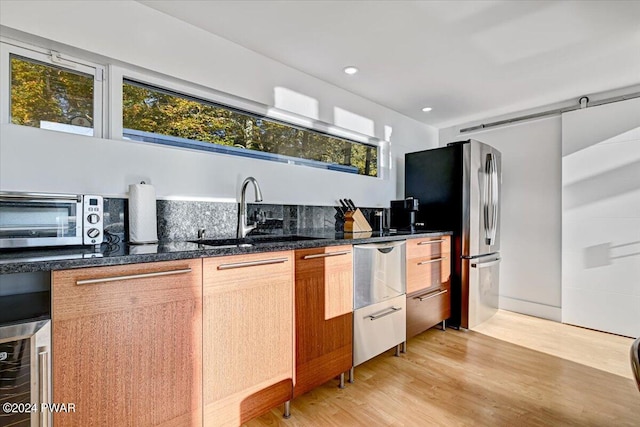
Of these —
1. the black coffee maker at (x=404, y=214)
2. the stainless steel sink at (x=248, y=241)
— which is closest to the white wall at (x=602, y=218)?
the black coffee maker at (x=404, y=214)

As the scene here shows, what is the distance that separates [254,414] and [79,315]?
95cm

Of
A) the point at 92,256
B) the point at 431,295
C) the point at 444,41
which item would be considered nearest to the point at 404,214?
the point at 431,295

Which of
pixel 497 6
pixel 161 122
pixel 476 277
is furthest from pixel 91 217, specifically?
pixel 476 277

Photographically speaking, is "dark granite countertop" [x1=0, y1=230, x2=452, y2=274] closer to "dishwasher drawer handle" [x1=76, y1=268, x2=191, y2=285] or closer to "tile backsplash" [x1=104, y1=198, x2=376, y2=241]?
"dishwasher drawer handle" [x1=76, y1=268, x2=191, y2=285]

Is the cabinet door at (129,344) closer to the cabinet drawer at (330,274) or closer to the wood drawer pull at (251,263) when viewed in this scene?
the wood drawer pull at (251,263)

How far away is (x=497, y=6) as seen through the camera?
1.91 metres

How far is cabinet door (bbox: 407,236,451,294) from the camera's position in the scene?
262 centimetres

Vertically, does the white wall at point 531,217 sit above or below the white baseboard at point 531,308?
above

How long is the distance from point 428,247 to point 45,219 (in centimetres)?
261

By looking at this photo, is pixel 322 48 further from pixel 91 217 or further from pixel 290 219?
pixel 91 217

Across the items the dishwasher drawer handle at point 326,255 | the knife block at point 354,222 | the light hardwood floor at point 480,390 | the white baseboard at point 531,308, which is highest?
the knife block at point 354,222

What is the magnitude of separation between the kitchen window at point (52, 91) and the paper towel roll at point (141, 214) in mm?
440

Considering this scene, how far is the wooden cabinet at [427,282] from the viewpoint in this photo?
8.59 feet

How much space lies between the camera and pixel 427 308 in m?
2.81
